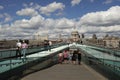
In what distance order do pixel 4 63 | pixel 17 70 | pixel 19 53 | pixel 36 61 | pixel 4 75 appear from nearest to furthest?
pixel 4 75 < pixel 4 63 < pixel 17 70 < pixel 36 61 < pixel 19 53

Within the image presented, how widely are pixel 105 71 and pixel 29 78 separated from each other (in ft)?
13.0

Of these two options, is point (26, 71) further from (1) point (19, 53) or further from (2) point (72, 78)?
(1) point (19, 53)

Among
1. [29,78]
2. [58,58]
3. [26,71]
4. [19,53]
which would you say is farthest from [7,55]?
[29,78]

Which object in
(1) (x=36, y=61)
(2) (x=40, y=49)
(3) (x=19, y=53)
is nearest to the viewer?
(1) (x=36, y=61)

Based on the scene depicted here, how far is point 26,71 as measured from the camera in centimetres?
1747

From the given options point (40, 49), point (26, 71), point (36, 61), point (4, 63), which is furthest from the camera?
point (40, 49)

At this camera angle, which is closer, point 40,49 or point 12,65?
point 12,65

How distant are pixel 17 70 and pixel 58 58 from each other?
503 inches

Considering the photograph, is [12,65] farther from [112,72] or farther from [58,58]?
[58,58]

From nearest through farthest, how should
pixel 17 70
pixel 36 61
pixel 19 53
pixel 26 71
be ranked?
pixel 17 70
pixel 26 71
pixel 36 61
pixel 19 53

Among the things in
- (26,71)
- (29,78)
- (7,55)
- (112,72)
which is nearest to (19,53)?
(7,55)

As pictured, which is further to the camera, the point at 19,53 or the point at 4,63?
the point at 19,53

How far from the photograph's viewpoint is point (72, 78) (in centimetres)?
1577

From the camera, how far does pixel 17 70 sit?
1608 centimetres
